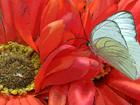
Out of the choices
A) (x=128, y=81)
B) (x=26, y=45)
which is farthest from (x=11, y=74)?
(x=128, y=81)

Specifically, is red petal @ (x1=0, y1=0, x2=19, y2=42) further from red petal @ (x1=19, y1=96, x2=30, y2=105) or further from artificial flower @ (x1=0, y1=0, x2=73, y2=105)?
red petal @ (x1=19, y1=96, x2=30, y2=105)

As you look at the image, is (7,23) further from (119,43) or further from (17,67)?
(119,43)

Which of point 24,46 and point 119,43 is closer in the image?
point 119,43

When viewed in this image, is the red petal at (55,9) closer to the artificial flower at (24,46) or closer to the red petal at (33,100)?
the artificial flower at (24,46)

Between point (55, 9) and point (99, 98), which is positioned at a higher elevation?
point (55, 9)

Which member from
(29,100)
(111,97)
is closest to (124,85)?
(111,97)

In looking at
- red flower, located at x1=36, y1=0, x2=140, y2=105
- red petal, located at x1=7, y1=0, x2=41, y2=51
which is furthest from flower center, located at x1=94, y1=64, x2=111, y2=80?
red petal, located at x1=7, y1=0, x2=41, y2=51

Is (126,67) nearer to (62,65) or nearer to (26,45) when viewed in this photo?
(62,65)

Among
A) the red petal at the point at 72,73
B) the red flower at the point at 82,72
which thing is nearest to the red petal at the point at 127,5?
the red flower at the point at 82,72
